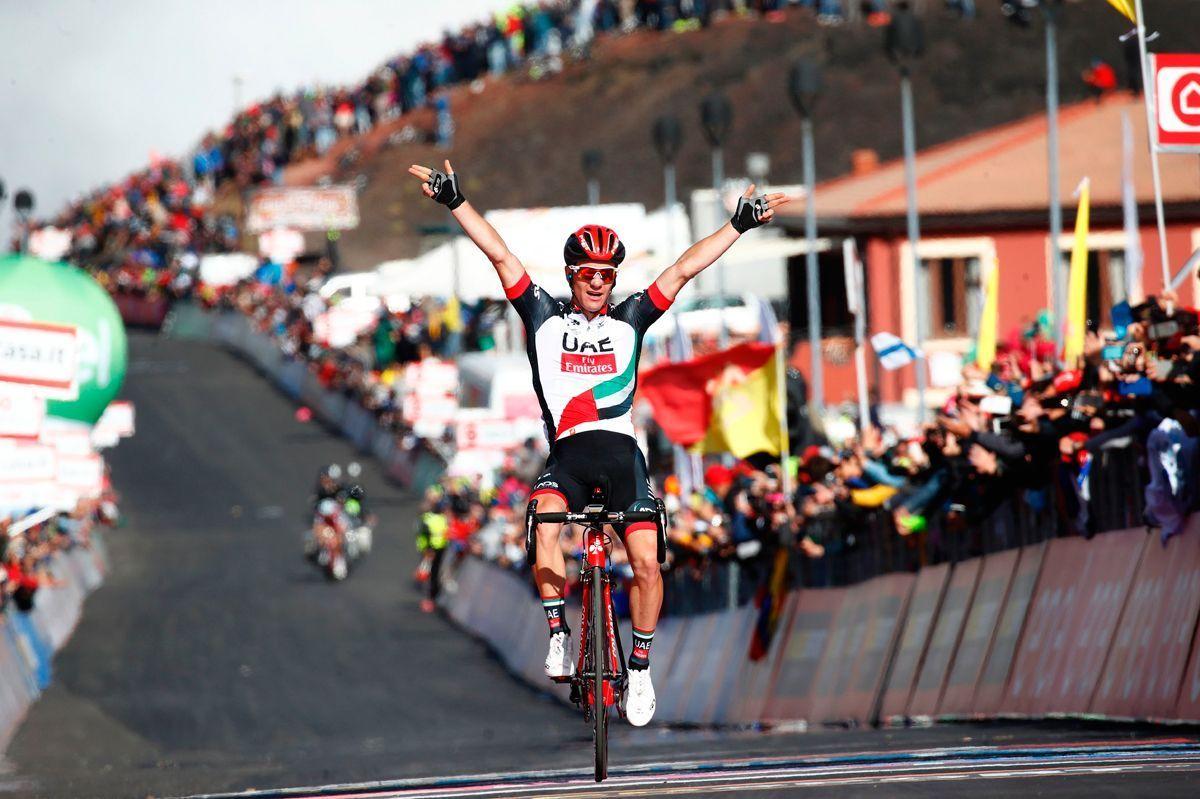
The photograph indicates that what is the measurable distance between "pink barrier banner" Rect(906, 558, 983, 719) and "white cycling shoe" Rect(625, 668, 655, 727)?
500cm

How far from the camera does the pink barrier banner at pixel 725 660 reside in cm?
2048

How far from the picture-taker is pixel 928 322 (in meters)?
40.8

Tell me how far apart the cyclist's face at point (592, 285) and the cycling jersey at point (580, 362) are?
60 millimetres

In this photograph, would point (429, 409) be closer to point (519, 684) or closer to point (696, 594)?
point (519, 684)

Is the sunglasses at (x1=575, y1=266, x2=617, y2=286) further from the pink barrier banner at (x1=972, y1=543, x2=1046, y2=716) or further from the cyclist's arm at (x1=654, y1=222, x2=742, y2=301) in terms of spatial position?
the pink barrier banner at (x1=972, y1=543, x2=1046, y2=716)

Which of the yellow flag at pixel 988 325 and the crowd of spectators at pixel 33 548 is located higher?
the yellow flag at pixel 988 325

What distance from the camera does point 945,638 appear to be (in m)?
16.0

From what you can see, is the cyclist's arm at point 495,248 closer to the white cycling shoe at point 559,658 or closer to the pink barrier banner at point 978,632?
the white cycling shoe at point 559,658

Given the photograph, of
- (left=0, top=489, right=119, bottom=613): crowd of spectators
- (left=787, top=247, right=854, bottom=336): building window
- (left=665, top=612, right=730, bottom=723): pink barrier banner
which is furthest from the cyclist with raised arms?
(left=787, top=247, right=854, bottom=336): building window

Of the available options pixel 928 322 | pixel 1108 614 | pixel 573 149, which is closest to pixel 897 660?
pixel 1108 614

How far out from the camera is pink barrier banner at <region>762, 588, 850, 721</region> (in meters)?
18.6

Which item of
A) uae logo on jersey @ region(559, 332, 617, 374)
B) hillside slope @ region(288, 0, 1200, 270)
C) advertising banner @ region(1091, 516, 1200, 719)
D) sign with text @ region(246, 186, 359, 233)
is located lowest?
advertising banner @ region(1091, 516, 1200, 719)

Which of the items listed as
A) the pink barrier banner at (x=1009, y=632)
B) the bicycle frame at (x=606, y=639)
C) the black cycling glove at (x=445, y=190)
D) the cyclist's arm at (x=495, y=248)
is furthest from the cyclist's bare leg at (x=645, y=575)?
the pink barrier banner at (x=1009, y=632)

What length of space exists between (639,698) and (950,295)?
30551mm
